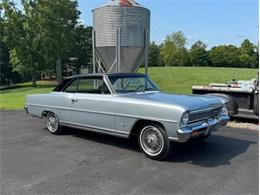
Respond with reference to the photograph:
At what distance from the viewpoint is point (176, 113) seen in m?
4.95

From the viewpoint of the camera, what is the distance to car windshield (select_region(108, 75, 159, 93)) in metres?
6.30

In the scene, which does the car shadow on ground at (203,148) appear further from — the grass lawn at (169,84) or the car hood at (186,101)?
the grass lawn at (169,84)

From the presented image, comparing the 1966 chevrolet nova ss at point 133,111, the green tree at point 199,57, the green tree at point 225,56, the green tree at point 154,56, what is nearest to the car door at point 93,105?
the 1966 chevrolet nova ss at point 133,111

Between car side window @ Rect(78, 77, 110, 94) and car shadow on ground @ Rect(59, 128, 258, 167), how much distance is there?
1150mm

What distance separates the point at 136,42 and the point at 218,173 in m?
9.19

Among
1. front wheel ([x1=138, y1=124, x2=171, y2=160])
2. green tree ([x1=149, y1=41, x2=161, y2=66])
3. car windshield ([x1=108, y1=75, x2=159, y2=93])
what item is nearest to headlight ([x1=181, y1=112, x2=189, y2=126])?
front wheel ([x1=138, y1=124, x2=171, y2=160])

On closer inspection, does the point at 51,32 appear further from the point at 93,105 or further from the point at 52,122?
the point at 93,105

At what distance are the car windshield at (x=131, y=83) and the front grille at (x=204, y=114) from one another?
61.0 inches

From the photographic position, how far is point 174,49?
2940 inches

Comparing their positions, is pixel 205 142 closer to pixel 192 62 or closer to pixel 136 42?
pixel 136 42

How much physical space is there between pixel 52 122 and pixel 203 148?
374 centimetres

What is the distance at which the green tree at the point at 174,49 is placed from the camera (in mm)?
73938

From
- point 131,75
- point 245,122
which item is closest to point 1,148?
point 131,75

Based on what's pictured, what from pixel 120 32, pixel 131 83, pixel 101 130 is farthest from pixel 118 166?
pixel 120 32
